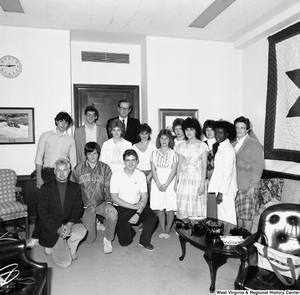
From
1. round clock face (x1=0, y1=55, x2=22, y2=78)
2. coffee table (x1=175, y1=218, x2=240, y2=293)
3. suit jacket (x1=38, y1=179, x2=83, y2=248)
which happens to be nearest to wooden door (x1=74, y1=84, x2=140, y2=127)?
round clock face (x1=0, y1=55, x2=22, y2=78)

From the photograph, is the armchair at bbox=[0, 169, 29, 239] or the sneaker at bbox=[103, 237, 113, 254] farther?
the armchair at bbox=[0, 169, 29, 239]

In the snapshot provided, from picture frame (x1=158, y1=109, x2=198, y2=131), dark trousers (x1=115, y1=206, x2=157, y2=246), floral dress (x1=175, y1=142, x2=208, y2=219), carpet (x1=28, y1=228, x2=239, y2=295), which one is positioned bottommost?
carpet (x1=28, y1=228, x2=239, y2=295)

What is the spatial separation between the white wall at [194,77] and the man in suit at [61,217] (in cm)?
216

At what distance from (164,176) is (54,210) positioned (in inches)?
54.8

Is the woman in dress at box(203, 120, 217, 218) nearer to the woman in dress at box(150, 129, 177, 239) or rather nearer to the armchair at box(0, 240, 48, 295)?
the woman in dress at box(150, 129, 177, 239)

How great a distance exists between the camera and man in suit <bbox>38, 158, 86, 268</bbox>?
112 inches

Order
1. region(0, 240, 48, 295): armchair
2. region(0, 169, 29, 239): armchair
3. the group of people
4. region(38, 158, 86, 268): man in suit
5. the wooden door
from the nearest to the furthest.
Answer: region(0, 240, 48, 295): armchair
region(38, 158, 86, 268): man in suit
the group of people
region(0, 169, 29, 239): armchair
the wooden door

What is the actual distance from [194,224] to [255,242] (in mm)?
723

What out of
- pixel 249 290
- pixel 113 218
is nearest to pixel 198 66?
pixel 113 218

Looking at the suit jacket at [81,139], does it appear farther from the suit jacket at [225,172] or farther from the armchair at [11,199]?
the suit jacket at [225,172]

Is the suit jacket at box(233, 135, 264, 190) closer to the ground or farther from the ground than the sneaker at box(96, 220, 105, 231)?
farther from the ground

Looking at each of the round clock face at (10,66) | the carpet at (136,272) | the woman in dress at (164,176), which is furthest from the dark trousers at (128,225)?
the round clock face at (10,66)

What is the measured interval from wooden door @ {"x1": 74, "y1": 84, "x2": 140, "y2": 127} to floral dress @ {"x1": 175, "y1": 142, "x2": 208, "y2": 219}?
6.76ft

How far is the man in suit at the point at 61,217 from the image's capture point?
285 cm
